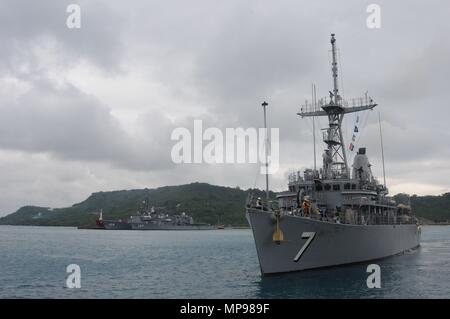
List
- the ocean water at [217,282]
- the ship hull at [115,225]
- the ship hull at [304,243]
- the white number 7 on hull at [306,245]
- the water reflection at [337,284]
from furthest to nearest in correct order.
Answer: the ship hull at [115,225]
the white number 7 on hull at [306,245]
the ship hull at [304,243]
the ocean water at [217,282]
the water reflection at [337,284]

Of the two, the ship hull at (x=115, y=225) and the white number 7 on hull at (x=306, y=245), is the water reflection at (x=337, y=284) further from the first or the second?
the ship hull at (x=115, y=225)

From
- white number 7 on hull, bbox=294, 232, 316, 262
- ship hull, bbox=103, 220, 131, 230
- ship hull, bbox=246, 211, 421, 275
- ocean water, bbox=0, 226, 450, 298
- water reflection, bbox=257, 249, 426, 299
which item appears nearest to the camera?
water reflection, bbox=257, 249, 426, 299

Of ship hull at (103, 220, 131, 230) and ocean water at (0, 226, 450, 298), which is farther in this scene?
ship hull at (103, 220, 131, 230)

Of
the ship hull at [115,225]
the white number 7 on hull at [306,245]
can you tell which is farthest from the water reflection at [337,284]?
the ship hull at [115,225]

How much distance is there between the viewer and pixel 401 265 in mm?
36156

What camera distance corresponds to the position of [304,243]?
27172 millimetres

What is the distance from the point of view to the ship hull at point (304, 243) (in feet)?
86.3

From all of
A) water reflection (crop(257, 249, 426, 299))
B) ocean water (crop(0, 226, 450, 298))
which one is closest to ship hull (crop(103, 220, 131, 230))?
ocean water (crop(0, 226, 450, 298))

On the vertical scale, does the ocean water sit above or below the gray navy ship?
below

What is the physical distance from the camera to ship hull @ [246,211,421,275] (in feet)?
86.3

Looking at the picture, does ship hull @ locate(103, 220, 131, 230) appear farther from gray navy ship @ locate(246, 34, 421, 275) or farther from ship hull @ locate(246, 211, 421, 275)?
ship hull @ locate(246, 211, 421, 275)
